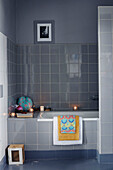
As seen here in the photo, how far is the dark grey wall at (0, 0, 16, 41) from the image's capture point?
4.11 m

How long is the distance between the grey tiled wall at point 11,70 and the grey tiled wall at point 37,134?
1.46ft

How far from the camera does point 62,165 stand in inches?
162

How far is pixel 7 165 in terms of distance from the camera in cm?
418

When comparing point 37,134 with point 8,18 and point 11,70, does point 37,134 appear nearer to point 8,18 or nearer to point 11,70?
point 11,70

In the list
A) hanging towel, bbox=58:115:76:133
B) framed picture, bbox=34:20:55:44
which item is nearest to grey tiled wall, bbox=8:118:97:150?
hanging towel, bbox=58:115:76:133

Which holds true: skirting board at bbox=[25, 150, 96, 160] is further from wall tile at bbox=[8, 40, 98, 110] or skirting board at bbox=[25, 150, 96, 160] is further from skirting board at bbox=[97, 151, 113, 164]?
wall tile at bbox=[8, 40, 98, 110]

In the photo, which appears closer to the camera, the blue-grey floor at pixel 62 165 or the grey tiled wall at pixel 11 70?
the blue-grey floor at pixel 62 165

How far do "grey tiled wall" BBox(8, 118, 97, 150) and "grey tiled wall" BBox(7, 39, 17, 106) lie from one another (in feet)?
1.46

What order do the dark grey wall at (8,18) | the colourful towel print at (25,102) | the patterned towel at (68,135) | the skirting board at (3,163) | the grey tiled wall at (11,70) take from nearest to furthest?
the skirting board at (3,163)
the dark grey wall at (8,18)
the patterned towel at (68,135)
the grey tiled wall at (11,70)
the colourful towel print at (25,102)

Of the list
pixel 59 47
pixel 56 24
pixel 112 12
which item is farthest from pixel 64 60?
pixel 112 12

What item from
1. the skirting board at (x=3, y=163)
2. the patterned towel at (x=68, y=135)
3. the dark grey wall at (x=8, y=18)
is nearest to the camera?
the skirting board at (x=3, y=163)

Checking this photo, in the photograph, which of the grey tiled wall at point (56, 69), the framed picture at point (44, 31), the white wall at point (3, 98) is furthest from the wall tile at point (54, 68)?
the white wall at point (3, 98)

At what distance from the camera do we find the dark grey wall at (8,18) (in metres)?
4.11

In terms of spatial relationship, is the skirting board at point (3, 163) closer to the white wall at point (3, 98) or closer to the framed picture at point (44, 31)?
the white wall at point (3, 98)
